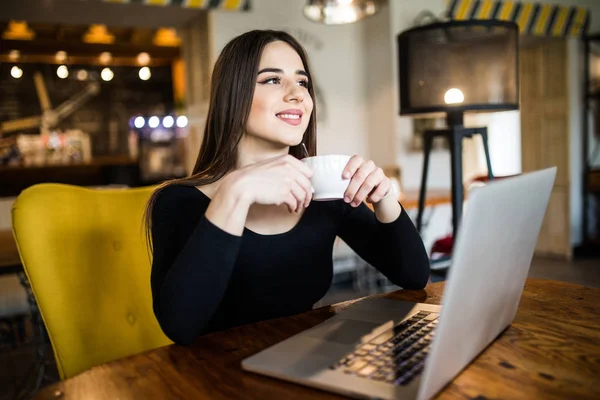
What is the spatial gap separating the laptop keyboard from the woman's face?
0.56 meters

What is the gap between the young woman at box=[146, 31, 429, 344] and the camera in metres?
1.14

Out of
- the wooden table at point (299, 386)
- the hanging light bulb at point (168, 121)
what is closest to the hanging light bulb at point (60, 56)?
the hanging light bulb at point (168, 121)

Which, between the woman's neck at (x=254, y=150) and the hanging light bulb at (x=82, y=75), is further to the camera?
the hanging light bulb at (x=82, y=75)

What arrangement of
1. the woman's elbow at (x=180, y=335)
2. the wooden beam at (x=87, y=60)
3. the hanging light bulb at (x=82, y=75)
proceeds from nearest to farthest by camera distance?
the woman's elbow at (x=180, y=335) → the wooden beam at (x=87, y=60) → the hanging light bulb at (x=82, y=75)

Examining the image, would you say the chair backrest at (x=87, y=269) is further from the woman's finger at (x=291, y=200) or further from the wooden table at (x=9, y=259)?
the wooden table at (x=9, y=259)

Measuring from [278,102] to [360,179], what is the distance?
354 millimetres

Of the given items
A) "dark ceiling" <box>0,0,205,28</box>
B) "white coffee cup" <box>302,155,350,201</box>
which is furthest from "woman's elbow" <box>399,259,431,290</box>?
"dark ceiling" <box>0,0,205,28</box>

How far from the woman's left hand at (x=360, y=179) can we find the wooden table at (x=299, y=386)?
22 centimetres

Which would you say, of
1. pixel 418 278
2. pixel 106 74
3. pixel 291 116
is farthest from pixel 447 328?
pixel 106 74

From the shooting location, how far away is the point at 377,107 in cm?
539

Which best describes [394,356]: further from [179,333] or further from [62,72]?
[62,72]

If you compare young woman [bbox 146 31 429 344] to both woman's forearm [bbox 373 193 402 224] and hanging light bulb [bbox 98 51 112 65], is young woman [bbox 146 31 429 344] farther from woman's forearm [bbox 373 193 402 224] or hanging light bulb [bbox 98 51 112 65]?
hanging light bulb [bbox 98 51 112 65]

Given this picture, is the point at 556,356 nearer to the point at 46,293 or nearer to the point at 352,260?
the point at 46,293

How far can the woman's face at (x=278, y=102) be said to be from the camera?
4.11 feet
